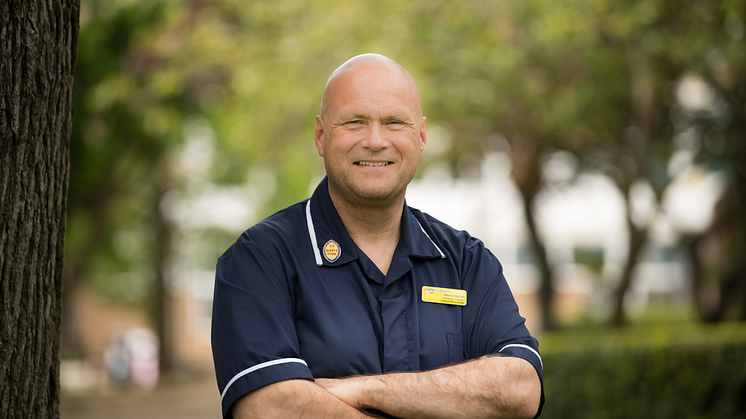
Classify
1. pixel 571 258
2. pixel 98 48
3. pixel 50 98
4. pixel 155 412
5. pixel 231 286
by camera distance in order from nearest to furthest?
pixel 231 286, pixel 50 98, pixel 98 48, pixel 155 412, pixel 571 258

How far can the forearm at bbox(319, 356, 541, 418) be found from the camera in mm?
2707

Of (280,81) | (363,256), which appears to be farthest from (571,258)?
(363,256)

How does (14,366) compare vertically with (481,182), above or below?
below

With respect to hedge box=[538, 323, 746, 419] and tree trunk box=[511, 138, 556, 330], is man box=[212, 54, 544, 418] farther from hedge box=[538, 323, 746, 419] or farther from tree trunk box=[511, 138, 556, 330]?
tree trunk box=[511, 138, 556, 330]

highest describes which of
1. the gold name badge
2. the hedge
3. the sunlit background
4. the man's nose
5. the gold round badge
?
the sunlit background

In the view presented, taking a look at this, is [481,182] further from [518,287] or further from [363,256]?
[363,256]

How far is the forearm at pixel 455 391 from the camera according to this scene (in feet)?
8.88

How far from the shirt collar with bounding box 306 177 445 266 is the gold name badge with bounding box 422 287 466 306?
0.14 metres

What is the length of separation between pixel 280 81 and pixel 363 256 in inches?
361

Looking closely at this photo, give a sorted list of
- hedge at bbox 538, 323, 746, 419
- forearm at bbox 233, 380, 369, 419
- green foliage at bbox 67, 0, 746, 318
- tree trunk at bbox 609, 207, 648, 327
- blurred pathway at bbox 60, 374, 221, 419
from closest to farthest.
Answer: forearm at bbox 233, 380, 369, 419 < hedge at bbox 538, 323, 746, 419 < green foliage at bbox 67, 0, 746, 318 < tree trunk at bbox 609, 207, 648, 327 < blurred pathway at bbox 60, 374, 221, 419

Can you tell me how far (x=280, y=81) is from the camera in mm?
11812

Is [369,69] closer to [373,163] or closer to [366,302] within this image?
[373,163]

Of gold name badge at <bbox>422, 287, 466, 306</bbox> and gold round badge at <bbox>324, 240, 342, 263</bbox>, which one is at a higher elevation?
gold round badge at <bbox>324, 240, 342, 263</bbox>

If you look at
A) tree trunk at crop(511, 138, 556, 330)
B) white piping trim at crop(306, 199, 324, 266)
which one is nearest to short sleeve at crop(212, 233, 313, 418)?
white piping trim at crop(306, 199, 324, 266)
